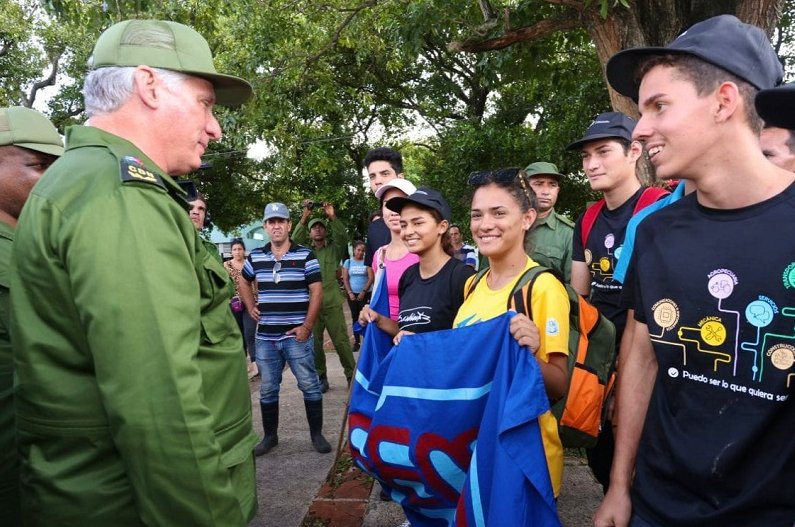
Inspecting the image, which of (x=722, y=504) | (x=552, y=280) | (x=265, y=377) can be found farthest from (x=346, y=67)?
(x=722, y=504)

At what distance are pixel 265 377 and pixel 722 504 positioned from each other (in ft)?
12.8

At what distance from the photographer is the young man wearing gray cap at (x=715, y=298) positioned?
53.4 inches

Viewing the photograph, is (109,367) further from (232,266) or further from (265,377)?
(232,266)

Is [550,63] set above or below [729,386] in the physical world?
above

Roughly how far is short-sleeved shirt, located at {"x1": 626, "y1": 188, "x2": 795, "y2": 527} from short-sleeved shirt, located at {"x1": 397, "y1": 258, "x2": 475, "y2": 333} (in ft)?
4.87

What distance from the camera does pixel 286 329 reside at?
473 cm

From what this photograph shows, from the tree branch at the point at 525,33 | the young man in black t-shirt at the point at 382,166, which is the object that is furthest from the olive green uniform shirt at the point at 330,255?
the tree branch at the point at 525,33

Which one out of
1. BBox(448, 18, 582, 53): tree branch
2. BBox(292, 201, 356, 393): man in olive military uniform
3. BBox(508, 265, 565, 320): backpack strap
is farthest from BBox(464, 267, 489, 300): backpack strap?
BBox(448, 18, 582, 53): tree branch

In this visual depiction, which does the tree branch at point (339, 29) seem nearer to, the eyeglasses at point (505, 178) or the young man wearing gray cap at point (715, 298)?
the eyeglasses at point (505, 178)

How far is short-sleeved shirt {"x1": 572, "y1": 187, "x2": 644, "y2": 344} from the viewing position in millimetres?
2902

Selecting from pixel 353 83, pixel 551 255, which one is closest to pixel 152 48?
pixel 551 255

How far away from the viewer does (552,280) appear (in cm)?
232

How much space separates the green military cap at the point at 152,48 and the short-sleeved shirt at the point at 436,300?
5.70ft

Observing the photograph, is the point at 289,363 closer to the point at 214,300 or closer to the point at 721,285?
the point at 214,300
